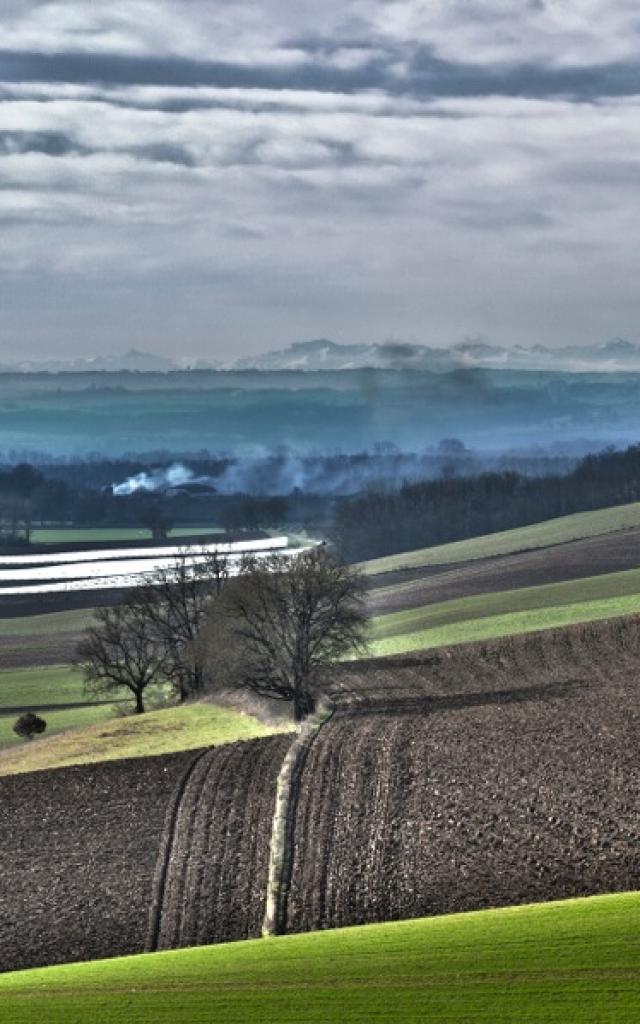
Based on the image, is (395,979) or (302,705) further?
(302,705)

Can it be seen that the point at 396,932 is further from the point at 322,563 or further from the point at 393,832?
the point at 322,563

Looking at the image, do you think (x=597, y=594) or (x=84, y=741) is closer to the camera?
(x=84, y=741)

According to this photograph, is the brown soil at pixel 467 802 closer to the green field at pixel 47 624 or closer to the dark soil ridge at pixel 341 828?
the dark soil ridge at pixel 341 828

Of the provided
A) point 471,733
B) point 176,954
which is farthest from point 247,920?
point 471,733

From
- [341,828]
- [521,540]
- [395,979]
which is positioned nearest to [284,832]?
[341,828]

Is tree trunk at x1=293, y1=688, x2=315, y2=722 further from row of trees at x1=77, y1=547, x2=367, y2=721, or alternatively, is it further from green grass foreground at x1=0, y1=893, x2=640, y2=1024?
green grass foreground at x1=0, y1=893, x2=640, y2=1024

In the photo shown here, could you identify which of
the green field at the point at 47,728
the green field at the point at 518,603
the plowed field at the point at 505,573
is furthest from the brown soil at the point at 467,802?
the plowed field at the point at 505,573

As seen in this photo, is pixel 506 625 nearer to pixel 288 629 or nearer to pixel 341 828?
pixel 288 629
